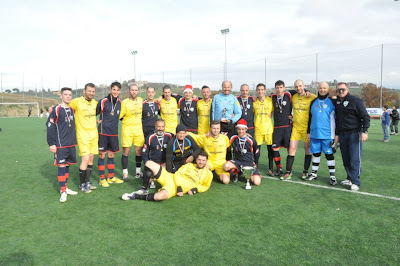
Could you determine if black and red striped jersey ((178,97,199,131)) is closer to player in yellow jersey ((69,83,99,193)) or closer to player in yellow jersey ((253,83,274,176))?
player in yellow jersey ((253,83,274,176))

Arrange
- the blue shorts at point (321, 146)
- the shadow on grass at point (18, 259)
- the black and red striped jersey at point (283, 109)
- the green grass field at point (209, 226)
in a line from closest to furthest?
the shadow on grass at point (18, 259) < the green grass field at point (209, 226) < the blue shorts at point (321, 146) < the black and red striped jersey at point (283, 109)

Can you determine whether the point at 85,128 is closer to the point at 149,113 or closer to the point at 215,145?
the point at 149,113

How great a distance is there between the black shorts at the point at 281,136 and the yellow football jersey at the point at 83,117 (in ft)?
12.2

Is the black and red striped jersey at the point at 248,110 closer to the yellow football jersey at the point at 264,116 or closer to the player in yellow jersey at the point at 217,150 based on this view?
the yellow football jersey at the point at 264,116

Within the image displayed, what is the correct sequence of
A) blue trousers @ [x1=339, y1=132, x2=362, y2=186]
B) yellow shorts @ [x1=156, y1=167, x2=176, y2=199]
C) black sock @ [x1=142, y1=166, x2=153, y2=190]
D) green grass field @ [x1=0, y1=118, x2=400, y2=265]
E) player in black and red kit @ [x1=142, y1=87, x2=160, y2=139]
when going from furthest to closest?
1. player in black and red kit @ [x1=142, y1=87, x2=160, y2=139]
2. blue trousers @ [x1=339, y1=132, x2=362, y2=186]
3. black sock @ [x1=142, y1=166, x2=153, y2=190]
4. yellow shorts @ [x1=156, y1=167, x2=176, y2=199]
5. green grass field @ [x1=0, y1=118, x2=400, y2=265]

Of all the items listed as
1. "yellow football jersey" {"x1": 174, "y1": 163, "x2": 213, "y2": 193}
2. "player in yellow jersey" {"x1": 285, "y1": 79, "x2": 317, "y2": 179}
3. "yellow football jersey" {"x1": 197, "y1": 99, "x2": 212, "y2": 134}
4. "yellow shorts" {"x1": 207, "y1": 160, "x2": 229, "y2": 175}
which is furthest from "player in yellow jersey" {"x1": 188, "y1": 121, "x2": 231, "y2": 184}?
"player in yellow jersey" {"x1": 285, "y1": 79, "x2": 317, "y2": 179}

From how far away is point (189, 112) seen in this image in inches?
251

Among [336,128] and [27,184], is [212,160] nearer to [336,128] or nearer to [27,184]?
[336,128]

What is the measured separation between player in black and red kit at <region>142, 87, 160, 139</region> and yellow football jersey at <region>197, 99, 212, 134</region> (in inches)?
37.3

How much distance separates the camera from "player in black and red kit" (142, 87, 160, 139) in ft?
20.7

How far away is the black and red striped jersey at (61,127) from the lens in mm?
4738

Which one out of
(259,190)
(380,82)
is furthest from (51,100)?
(259,190)

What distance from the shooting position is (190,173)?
16.9 feet

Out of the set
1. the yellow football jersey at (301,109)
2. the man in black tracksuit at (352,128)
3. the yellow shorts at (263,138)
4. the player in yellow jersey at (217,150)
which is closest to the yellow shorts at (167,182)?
the player in yellow jersey at (217,150)
